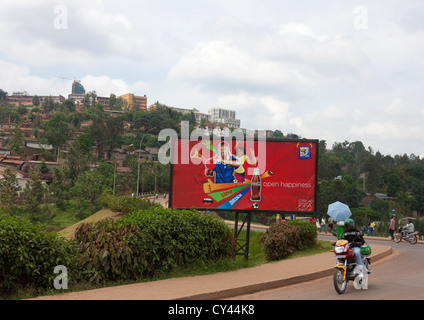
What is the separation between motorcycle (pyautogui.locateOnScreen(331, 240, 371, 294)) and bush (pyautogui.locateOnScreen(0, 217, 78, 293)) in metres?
5.34

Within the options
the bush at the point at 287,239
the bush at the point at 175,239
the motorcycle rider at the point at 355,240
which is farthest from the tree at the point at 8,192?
the motorcycle rider at the point at 355,240

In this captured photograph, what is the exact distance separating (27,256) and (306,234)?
1127 centimetres

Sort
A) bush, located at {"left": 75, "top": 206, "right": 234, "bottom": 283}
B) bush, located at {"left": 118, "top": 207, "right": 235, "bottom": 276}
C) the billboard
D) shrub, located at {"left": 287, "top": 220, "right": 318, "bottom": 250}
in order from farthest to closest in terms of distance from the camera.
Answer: shrub, located at {"left": 287, "top": 220, "right": 318, "bottom": 250} < the billboard < bush, located at {"left": 118, "top": 207, "right": 235, "bottom": 276} < bush, located at {"left": 75, "top": 206, "right": 234, "bottom": 283}

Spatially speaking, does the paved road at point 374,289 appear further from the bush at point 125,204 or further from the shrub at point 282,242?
the bush at point 125,204

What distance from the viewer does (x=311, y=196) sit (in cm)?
1588

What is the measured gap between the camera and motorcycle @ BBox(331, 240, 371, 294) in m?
9.31

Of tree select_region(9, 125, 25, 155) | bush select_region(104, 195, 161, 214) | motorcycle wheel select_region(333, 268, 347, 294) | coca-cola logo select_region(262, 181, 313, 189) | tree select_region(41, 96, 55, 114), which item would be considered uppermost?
tree select_region(41, 96, 55, 114)

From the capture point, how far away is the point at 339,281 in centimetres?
933

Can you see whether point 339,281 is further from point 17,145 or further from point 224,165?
point 17,145

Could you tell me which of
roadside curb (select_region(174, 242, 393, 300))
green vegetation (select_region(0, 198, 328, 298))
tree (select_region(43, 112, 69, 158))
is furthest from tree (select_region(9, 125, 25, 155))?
roadside curb (select_region(174, 242, 393, 300))

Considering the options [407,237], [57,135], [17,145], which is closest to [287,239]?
[407,237]

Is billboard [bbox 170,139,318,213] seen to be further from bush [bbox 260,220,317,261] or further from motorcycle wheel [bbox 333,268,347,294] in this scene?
motorcycle wheel [bbox 333,268,347,294]

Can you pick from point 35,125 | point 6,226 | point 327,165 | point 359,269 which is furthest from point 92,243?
point 35,125

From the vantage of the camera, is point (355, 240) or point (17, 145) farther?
point (17, 145)
